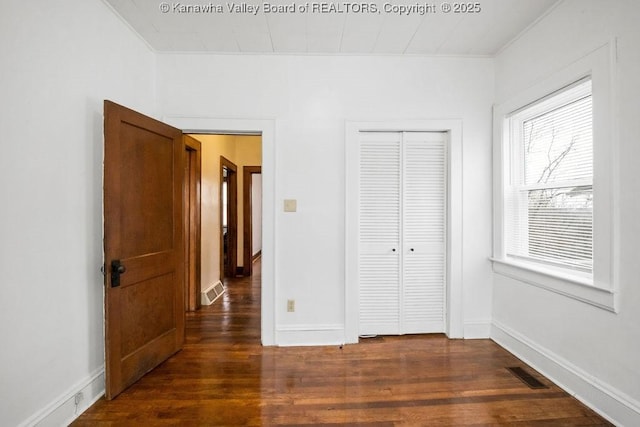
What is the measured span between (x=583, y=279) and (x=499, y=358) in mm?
951

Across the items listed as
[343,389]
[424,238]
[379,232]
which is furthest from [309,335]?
[424,238]

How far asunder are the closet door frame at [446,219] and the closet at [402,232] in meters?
0.06

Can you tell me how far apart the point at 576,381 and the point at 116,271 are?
3142 mm

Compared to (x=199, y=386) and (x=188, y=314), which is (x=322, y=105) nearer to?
(x=199, y=386)

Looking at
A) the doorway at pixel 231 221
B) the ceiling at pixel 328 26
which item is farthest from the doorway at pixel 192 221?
the doorway at pixel 231 221

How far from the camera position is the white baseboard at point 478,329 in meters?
2.77

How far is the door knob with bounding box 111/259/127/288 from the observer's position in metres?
1.88

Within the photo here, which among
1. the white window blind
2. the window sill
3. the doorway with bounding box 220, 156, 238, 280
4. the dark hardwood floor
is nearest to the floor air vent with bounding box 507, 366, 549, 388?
the dark hardwood floor

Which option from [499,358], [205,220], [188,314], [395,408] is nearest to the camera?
[395,408]

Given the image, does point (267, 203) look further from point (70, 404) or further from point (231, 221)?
point (231, 221)

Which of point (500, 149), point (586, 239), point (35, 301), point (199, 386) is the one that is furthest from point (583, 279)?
point (35, 301)

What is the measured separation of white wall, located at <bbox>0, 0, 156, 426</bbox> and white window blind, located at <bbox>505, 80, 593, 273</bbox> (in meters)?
3.29

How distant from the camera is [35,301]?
5.05 ft

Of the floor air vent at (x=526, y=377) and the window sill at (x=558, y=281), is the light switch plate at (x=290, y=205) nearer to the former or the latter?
the window sill at (x=558, y=281)
